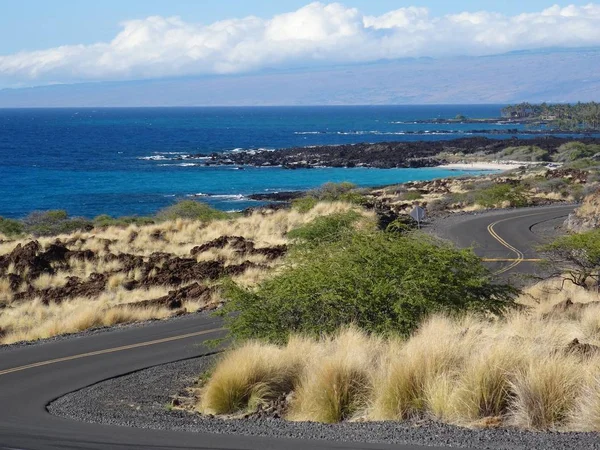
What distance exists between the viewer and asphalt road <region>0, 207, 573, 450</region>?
9.51 m

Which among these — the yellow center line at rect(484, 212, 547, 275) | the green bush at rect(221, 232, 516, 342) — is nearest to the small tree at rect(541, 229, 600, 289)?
the yellow center line at rect(484, 212, 547, 275)

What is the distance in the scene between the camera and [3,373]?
14992mm

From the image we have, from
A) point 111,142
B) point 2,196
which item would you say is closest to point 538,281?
point 2,196

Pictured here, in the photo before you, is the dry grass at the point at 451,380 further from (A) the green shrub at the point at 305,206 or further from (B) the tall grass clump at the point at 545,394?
(A) the green shrub at the point at 305,206

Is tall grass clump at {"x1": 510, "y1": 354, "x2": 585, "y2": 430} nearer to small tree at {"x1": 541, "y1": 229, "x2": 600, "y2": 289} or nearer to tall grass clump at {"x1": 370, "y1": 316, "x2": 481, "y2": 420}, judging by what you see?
tall grass clump at {"x1": 370, "y1": 316, "x2": 481, "y2": 420}

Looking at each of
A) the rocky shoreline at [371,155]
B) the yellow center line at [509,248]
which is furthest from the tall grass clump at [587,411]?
the rocky shoreline at [371,155]

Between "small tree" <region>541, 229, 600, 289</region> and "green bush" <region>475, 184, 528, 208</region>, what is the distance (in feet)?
96.0

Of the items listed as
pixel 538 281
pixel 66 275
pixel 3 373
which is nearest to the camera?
pixel 3 373

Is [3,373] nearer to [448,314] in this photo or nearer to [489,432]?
[448,314]

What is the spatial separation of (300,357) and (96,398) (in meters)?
3.08

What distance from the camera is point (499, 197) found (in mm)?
55562

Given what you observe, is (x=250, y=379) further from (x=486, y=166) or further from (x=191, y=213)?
(x=486, y=166)

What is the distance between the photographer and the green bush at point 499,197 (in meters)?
55.0

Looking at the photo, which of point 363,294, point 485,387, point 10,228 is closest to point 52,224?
point 10,228
